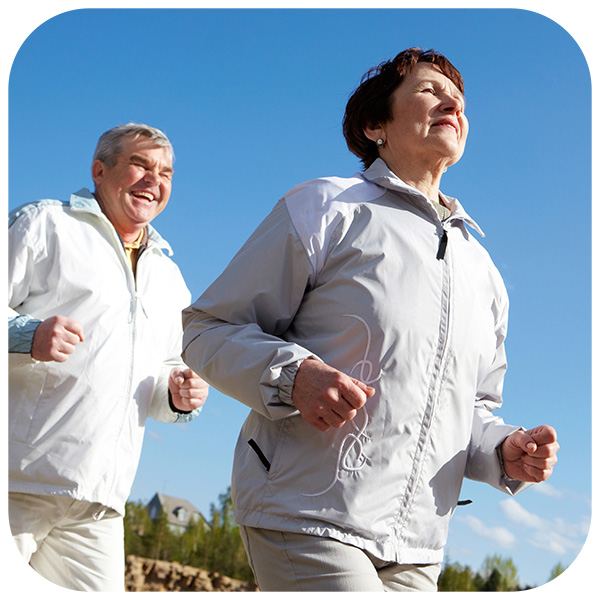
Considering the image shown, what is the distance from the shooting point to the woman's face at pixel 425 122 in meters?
2.46

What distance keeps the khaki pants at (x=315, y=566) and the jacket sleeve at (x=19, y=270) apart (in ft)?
4.81

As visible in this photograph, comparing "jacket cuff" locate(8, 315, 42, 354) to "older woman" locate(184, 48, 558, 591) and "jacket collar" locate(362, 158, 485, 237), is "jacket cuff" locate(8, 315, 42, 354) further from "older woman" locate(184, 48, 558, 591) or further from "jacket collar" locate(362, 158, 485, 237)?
"jacket collar" locate(362, 158, 485, 237)

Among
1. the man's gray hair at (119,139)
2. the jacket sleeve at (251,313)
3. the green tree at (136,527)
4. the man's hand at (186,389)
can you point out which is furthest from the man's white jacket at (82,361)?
Answer: the green tree at (136,527)

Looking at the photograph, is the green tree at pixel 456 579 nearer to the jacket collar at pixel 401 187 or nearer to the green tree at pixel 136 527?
the green tree at pixel 136 527

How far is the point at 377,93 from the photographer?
2709 mm

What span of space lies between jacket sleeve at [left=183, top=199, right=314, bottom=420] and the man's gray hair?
2.04 meters

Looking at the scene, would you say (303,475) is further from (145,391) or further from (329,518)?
(145,391)

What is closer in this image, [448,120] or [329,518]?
[329,518]

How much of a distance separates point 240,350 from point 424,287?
537mm

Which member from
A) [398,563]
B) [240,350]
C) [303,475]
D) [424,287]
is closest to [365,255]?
[424,287]

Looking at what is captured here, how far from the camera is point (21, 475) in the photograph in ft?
10.0

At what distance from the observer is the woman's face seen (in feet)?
8.09

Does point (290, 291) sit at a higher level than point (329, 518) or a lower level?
higher

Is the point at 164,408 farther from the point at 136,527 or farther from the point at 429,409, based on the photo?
the point at 136,527
